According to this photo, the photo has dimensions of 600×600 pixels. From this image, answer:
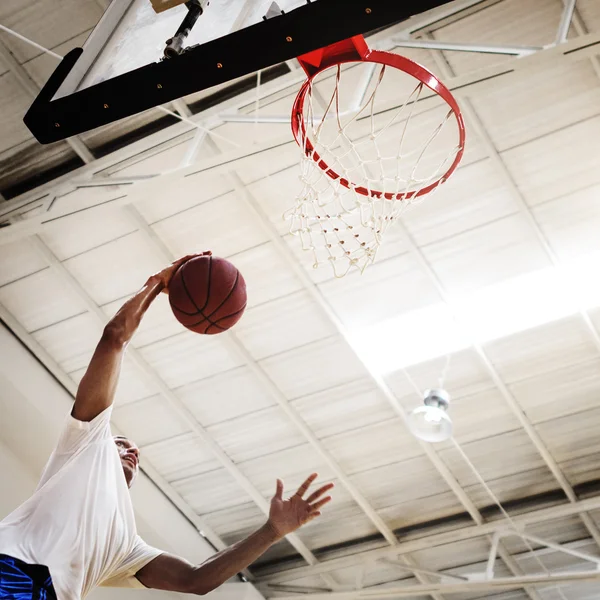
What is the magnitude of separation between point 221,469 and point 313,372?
2002 millimetres

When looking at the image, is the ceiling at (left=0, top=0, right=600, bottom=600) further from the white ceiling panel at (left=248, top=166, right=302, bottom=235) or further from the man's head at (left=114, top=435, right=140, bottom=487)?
the man's head at (left=114, top=435, right=140, bottom=487)

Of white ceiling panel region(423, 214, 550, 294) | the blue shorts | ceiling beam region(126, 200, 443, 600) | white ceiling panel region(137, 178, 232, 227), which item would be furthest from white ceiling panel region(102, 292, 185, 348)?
the blue shorts

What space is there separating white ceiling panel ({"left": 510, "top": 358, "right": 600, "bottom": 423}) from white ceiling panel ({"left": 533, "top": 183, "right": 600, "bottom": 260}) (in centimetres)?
146

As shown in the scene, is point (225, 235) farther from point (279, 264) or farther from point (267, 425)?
point (267, 425)

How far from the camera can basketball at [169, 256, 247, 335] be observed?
10.9 feet

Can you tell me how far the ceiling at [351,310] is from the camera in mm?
6219

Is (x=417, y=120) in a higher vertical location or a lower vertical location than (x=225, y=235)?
higher

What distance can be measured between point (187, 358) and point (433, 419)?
286cm

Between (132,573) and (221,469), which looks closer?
(132,573)

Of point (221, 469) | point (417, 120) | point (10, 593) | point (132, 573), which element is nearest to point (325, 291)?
point (417, 120)

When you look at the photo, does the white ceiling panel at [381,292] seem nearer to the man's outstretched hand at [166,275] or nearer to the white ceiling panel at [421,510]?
the white ceiling panel at [421,510]

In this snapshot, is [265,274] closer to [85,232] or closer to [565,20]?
[85,232]

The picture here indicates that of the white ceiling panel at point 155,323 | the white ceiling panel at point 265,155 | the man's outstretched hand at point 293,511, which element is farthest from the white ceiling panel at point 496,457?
the man's outstretched hand at point 293,511

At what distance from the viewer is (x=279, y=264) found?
7.30 m
